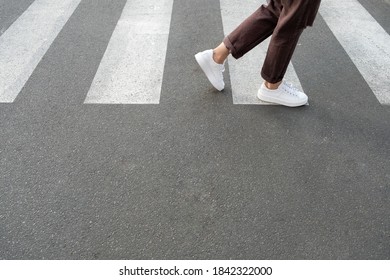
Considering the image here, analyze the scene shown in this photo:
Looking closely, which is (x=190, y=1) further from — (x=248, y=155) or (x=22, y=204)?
(x=22, y=204)

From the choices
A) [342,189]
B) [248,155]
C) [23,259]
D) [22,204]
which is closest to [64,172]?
[22,204]

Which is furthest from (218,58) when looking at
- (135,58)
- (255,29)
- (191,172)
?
(191,172)

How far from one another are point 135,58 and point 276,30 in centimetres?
146

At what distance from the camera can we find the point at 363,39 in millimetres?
3723

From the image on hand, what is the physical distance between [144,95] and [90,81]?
0.54m

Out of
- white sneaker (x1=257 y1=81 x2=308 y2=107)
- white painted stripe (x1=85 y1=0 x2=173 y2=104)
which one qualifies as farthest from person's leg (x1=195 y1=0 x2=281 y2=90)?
white painted stripe (x1=85 y1=0 x2=173 y2=104)

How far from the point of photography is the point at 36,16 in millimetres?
3965

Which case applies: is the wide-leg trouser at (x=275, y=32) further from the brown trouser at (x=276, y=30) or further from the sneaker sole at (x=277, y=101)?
the sneaker sole at (x=277, y=101)

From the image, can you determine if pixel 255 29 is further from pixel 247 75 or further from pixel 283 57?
pixel 247 75

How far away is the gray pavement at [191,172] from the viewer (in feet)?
6.46

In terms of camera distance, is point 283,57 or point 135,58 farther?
point 135,58

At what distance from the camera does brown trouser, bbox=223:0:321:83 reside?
2.37 meters

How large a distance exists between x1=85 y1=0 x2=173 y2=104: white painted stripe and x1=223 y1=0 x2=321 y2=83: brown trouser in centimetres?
80

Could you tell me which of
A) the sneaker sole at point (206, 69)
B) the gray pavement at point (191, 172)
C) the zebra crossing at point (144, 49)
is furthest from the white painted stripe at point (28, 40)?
the sneaker sole at point (206, 69)
